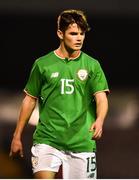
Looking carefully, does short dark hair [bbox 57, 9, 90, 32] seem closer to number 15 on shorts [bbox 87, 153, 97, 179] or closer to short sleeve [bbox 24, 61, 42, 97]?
short sleeve [bbox 24, 61, 42, 97]

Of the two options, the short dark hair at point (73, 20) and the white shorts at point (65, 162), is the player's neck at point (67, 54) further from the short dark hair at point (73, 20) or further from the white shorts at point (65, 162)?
the white shorts at point (65, 162)

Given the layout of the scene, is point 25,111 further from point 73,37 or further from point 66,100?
point 73,37

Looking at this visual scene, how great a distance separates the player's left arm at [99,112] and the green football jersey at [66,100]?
50mm

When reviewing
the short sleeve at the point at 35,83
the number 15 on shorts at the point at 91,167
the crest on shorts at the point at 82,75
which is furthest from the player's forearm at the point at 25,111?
the number 15 on shorts at the point at 91,167

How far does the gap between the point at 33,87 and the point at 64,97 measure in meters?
0.24

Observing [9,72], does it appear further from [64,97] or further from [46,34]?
[64,97]

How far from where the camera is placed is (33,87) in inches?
171

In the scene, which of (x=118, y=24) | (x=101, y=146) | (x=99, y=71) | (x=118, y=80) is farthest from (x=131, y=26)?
(x=99, y=71)

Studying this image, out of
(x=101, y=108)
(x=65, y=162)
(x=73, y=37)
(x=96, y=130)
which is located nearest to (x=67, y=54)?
(x=73, y=37)

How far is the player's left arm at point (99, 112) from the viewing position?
407cm

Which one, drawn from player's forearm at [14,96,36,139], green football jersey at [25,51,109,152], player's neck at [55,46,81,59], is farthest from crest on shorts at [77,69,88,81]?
player's forearm at [14,96,36,139]

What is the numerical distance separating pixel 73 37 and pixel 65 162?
34.3 inches

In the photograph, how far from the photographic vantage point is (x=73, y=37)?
437 cm

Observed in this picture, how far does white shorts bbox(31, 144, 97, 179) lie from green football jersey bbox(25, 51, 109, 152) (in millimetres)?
41
